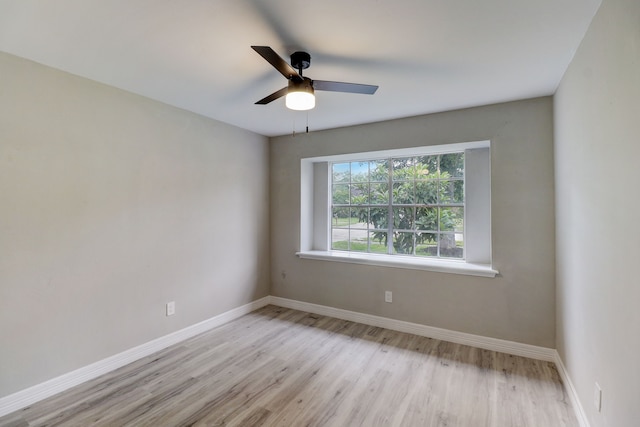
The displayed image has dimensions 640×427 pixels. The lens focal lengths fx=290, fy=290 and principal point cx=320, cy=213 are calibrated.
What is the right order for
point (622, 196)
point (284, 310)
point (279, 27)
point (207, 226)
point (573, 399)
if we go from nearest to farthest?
point (622, 196)
point (279, 27)
point (573, 399)
point (207, 226)
point (284, 310)

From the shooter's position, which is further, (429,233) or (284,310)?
(284,310)

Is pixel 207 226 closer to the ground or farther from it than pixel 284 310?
farther from it

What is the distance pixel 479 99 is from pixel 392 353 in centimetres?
257

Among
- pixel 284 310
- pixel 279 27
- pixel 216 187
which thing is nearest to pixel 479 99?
pixel 279 27

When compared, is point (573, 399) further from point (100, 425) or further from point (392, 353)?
point (100, 425)

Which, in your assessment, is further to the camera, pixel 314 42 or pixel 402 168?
pixel 402 168

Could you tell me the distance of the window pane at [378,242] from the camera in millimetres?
3850

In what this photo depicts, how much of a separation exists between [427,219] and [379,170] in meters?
0.90

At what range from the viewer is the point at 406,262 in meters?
3.33

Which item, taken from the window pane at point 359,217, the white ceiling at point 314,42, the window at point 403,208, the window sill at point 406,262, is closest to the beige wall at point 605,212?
the white ceiling at point 314,42

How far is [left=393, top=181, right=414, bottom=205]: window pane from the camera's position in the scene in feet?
12.0

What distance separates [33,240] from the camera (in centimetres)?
210

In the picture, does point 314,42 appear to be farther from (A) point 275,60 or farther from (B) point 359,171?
(B) point 359,171

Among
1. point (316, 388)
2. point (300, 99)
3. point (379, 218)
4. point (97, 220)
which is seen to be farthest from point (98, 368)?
point (379, 218)
